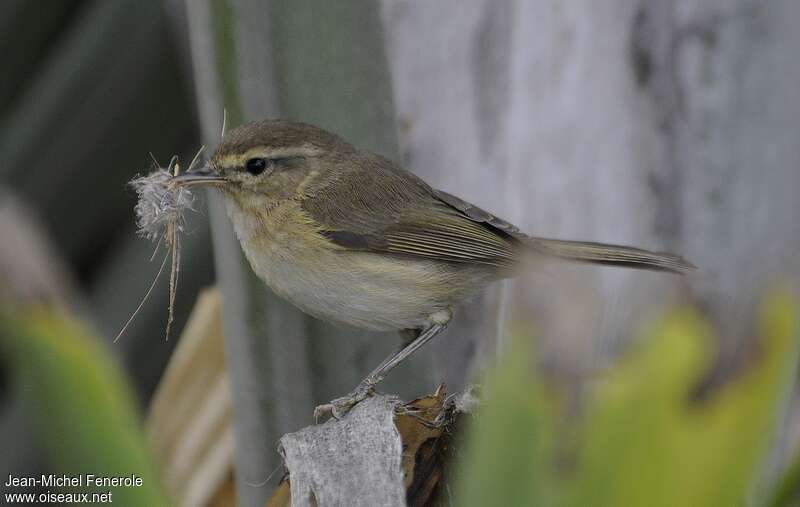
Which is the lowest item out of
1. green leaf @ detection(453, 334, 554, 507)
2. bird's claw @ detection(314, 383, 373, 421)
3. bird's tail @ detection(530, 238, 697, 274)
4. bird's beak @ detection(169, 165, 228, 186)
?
bird's claw @ detection(314, 383, 373, 421)

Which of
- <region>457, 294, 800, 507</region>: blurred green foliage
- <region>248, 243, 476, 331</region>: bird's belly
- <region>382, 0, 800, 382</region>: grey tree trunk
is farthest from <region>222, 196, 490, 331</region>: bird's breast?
<region>457, 294, 800, 507</region>: blurred green foliage

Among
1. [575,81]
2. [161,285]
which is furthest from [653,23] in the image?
[161,285]

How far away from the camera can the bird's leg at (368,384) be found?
7.20 ft

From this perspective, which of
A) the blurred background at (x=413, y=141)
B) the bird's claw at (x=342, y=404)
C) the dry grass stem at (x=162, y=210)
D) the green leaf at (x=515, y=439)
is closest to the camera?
the green leaf at (x=515, y=439)

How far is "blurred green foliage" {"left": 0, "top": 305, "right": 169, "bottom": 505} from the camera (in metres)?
0.89

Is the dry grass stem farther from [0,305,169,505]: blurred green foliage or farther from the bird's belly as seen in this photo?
[0,305,169,505]: blurred green foliage

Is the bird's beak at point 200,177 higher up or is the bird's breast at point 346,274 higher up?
the bird's beak at point 200,177

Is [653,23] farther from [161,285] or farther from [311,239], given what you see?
[161,285]

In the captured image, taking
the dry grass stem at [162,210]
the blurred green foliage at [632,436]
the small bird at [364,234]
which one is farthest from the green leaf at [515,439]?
the small bird at [364,234]

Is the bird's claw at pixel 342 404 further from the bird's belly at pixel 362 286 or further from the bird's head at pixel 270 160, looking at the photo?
the bird's head at pixel 270 160

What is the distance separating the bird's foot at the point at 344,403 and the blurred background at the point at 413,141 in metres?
0.04

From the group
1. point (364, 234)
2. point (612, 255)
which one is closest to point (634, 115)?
point (612, 255)

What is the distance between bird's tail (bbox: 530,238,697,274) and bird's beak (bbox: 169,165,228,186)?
0.93 meters

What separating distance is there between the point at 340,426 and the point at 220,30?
90cm
